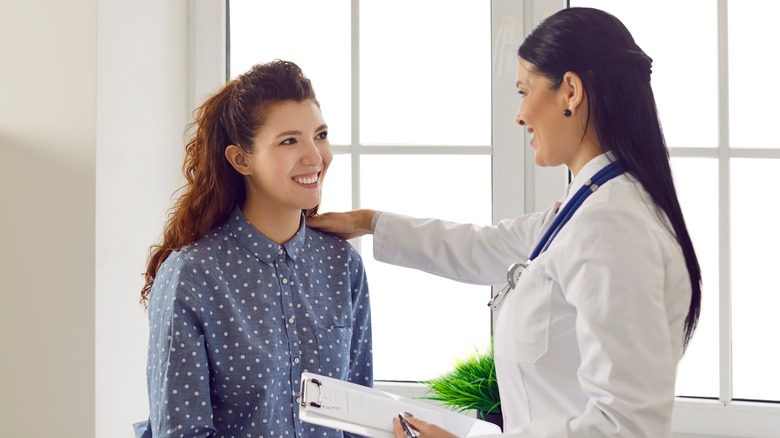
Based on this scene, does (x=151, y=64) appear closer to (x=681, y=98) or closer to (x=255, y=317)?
(x=255, y=317)

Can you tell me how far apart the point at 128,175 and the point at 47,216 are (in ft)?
0.66

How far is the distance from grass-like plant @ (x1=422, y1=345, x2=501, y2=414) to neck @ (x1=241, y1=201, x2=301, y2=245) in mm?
493

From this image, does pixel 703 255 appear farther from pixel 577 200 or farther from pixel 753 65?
pixel 577 200

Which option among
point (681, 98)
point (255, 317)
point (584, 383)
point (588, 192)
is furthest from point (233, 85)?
point (681, 98)

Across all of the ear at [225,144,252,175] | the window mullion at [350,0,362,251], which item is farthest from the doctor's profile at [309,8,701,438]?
the window mullion at [350,0,362,251]

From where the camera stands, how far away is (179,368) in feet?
4.69

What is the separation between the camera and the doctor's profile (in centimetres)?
113

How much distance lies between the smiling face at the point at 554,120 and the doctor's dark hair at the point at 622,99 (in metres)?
0.03

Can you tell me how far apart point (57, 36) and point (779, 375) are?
182cm

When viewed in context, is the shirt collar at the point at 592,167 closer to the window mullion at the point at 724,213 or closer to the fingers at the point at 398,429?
the fingers at the point at 398,429

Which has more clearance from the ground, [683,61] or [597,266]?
[683,61]

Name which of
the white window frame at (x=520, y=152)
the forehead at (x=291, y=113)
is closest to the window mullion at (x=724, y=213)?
the white window frame at (x=520, y=152)

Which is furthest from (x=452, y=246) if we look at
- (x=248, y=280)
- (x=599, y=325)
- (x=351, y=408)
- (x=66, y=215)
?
(x=66, y=215)

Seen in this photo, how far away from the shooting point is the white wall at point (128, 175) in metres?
1.93
